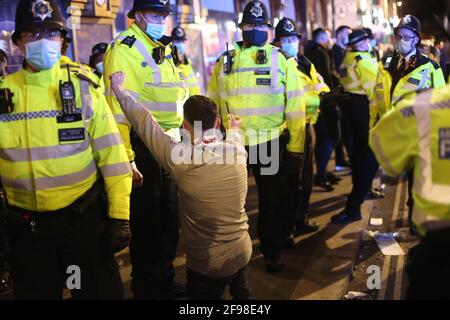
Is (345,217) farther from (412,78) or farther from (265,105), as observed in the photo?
(265,105)

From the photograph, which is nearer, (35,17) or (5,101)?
(5,101)

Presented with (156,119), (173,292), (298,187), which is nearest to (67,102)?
(156,119)

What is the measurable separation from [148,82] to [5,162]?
1.25 m

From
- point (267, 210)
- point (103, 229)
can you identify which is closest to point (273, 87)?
point (267, 210)

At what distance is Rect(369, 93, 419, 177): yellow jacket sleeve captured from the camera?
77.8 inches

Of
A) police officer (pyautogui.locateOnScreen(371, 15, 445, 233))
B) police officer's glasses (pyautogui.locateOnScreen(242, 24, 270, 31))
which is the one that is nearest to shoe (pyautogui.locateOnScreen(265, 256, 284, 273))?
police officer (pyautogui.locateOnScreen(371, 15, 445, 233))

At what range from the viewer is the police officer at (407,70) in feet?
14.7

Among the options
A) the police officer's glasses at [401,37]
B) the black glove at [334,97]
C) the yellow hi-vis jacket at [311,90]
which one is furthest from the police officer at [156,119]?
the black glove at [334,97]

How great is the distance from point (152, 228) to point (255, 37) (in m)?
1.70

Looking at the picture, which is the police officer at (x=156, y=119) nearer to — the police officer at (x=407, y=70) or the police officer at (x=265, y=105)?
the police officer at (x=265, y=105)

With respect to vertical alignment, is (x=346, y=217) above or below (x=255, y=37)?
below

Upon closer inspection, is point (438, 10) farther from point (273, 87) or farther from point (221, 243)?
point (273, 87)

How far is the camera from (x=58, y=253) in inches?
99.8

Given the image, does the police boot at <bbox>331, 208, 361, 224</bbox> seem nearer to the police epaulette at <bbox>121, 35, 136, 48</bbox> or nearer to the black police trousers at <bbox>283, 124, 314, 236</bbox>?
the black police trousers at <bbox>283, 124, 314, 236</bbox>
